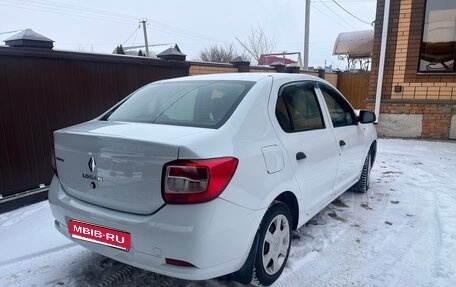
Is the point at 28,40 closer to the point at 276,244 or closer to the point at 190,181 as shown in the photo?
the point at 190,181

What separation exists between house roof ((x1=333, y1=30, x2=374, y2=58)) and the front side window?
17.7 metres

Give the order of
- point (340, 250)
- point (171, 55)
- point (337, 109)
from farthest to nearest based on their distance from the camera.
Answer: point (171, 55), point (337, 109), point (340, 250)

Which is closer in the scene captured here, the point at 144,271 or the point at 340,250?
the point at 144,271

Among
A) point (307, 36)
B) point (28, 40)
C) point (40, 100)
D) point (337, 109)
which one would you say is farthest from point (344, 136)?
point (307, 36)

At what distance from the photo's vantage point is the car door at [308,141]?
2.70 meters

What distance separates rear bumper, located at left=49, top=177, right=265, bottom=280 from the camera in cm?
192

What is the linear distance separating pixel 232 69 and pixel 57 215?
7356 millimetres

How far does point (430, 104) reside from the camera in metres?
8.27

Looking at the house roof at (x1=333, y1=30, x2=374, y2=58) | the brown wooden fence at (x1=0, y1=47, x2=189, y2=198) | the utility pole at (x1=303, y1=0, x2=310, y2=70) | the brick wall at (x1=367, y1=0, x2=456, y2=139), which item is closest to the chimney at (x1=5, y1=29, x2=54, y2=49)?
the brown wooden fence at (x1=0, y1=47, x2=189, y2=198)

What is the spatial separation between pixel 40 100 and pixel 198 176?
337 centimetres

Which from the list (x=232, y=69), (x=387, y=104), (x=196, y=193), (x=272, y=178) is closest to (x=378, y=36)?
(x=387, y=104)

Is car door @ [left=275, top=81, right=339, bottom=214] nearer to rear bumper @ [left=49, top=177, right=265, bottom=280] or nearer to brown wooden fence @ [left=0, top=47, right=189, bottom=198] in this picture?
rear bumper @ [left=49, top=177, right=265, bottom=280]

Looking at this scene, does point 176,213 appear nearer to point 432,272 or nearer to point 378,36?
point 432,272

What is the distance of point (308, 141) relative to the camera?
291 centimetres
